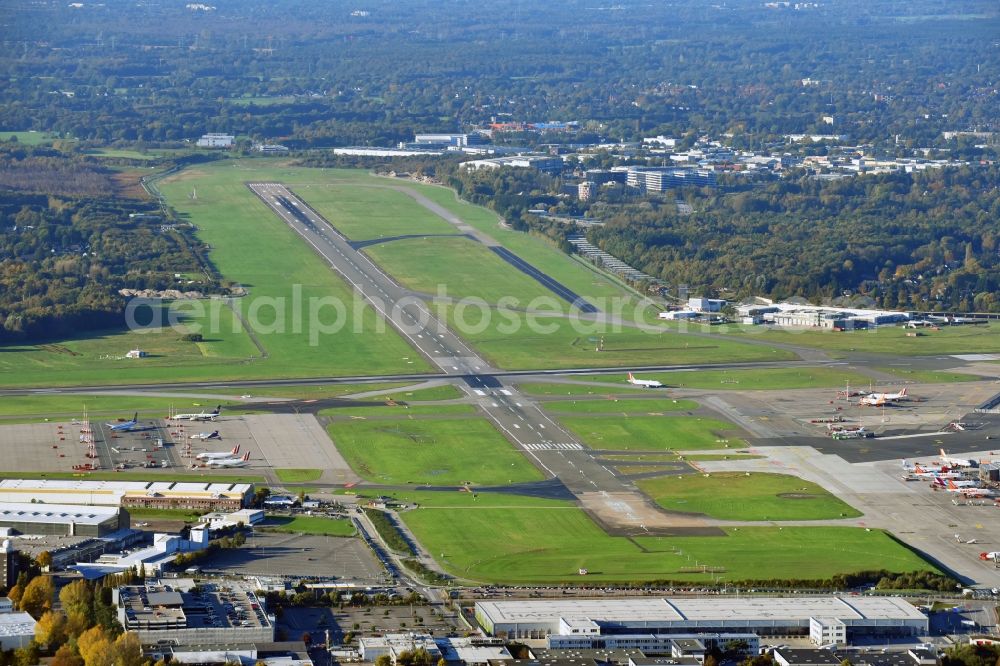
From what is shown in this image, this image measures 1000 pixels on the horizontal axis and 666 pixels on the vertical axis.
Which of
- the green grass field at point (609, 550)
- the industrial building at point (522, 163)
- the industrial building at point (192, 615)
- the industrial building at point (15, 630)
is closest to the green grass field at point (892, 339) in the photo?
the green grass field at point (609, 550)

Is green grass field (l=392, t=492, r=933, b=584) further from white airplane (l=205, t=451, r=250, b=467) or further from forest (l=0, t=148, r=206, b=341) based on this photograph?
forest (l=0, t=148, r=206, b=341)

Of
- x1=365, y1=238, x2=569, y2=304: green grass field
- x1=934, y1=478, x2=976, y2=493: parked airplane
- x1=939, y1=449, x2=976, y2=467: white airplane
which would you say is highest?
x1=934, y1=478, x2=976, y2=493: parked airplane

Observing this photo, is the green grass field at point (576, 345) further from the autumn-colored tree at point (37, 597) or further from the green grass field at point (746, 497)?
the autumn-colored tree at point (37, 597)

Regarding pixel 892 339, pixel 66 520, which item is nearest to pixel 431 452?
pixel 66 520

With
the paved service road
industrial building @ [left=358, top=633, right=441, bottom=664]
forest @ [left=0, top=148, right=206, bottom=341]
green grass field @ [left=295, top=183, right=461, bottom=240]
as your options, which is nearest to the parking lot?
industrial building @ [left=358, top=633, right=441, bottom=664]

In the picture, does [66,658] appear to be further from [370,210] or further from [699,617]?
[370,210]

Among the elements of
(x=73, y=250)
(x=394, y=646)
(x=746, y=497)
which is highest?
(x=394, y=646)
